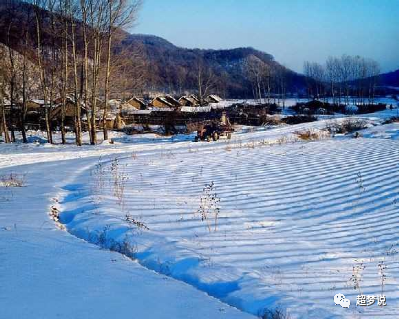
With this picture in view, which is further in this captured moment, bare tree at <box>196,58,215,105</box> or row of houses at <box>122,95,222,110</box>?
bare tree at <box>196,58,215,105</box>

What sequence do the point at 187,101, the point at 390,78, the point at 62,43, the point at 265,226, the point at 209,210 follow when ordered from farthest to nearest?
the point at 390,78 → the point at 187,101 → the point at 62,43 → the point at 209,210 → the point at 265,226

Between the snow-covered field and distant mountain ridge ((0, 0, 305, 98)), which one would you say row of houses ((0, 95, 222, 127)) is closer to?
distant mountain ridge ((0, 0, 305, 98))

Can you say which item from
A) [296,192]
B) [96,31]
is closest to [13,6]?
[96,31]

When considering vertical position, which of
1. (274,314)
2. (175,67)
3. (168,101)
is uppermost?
(175,67)

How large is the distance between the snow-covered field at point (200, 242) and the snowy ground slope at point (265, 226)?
2 centimetres

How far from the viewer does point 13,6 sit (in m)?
24.2

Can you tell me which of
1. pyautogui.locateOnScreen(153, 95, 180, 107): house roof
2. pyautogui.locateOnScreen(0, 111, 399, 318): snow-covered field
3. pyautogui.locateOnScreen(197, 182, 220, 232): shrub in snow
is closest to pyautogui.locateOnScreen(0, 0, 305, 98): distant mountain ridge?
pyautogui.locateOnScreen(153, 95, 180, 107): house roof

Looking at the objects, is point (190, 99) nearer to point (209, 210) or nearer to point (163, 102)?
point (163, 102)

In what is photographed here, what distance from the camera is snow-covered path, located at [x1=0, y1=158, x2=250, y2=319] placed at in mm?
3189

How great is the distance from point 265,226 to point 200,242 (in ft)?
4.45

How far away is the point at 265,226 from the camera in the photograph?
631 cm

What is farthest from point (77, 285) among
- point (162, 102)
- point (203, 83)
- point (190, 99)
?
point (203, 83)

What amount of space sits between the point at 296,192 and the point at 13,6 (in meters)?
21.8

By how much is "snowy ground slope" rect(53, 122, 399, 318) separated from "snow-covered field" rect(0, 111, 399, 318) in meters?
0.02
